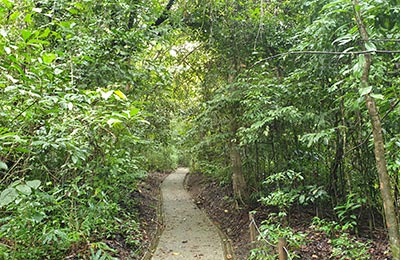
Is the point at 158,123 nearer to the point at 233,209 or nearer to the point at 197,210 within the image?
the point at 197,210

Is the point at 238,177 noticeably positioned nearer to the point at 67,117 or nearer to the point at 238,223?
the point at 238,223

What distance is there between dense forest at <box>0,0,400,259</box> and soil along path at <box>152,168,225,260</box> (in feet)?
2.23

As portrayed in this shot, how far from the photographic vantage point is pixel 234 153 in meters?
6.85

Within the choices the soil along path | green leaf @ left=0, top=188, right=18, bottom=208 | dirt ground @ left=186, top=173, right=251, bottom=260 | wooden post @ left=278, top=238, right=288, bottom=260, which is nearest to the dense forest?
green leaf @ left=0, top=188, right=18, bottom=208

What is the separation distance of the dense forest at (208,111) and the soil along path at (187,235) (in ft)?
2.23

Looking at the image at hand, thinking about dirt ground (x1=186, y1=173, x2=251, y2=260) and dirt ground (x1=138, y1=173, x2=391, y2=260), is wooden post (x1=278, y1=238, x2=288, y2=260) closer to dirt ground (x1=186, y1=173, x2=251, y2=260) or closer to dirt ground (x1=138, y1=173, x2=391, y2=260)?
dirt ground (x1=138, y1=173, x2=391, y2=260)

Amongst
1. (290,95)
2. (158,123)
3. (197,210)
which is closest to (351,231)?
(290,95)

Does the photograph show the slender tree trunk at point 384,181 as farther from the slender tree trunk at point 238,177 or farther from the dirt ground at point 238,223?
the slender tree trunk at point 238,177

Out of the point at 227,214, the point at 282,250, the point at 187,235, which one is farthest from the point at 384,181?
the point at 227,214

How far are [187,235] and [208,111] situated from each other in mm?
2720

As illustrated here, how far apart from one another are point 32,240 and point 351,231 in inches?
158

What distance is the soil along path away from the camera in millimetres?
4905

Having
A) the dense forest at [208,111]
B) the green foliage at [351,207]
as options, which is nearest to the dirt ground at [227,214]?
the dense forest at [208,111]

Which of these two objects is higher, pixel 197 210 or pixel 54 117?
pixel 54 117
